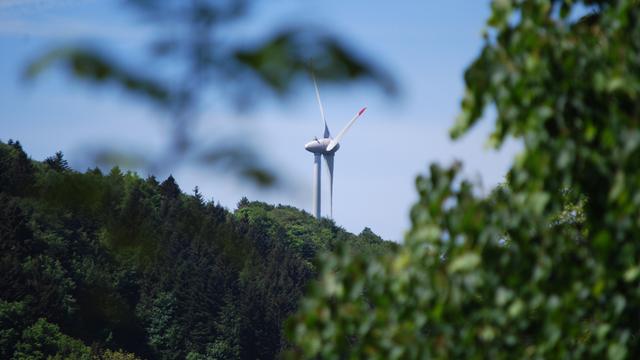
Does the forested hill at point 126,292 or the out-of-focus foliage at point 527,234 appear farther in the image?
the forested hill at point 126,292

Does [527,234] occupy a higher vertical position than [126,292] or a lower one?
lower

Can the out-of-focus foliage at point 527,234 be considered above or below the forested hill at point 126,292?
below

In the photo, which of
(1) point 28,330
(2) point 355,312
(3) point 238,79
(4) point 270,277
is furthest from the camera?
(4) point 270,277

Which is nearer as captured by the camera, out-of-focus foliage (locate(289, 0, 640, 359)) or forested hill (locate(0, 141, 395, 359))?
out-of-focus foliage (locate(289, 0, 640, 359))

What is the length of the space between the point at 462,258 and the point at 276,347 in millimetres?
107864

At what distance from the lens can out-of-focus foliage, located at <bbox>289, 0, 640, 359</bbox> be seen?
6.59 m

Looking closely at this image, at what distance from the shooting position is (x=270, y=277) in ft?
384

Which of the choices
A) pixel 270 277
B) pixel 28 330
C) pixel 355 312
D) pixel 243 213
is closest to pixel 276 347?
pixel 270 277

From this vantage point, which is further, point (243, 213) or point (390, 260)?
point (243, 213)

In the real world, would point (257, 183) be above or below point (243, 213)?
below

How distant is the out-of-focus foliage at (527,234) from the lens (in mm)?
6586

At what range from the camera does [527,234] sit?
6.57 metres

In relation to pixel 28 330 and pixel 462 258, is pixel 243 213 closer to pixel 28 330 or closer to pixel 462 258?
pixel 28 330

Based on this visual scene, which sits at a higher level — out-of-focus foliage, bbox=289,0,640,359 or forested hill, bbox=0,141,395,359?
forested hill, bbox=0,141,395,359
